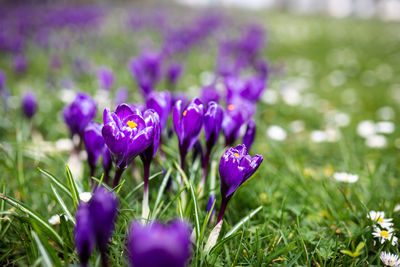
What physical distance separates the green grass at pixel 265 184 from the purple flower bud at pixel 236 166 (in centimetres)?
14

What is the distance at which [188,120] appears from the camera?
4.53 feet

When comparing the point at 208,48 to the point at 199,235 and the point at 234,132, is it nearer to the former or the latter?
the point at 234,132

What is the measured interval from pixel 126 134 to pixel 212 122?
1.59ft

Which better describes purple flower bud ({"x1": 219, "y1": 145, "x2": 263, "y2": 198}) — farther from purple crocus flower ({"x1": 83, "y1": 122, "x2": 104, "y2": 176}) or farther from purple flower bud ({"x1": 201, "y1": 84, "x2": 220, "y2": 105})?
purple flower bud ({"x1": 201, "y1": 84, "x2": 220, "y2": 105})

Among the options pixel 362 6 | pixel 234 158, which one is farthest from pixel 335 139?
pixel 362 6

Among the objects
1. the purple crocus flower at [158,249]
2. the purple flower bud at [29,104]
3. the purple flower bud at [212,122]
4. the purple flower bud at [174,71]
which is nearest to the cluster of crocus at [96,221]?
the purple crocus flower at [158,249]

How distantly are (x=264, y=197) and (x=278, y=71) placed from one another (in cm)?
384

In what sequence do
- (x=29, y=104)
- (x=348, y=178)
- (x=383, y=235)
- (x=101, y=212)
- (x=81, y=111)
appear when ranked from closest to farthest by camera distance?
(x=101, y=212) → (x=383, y=235) → (x=81, y=111) → (x=348, y=178) → (x=29, y=104)

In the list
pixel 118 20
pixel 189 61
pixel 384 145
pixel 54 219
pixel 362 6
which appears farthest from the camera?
pixel 362 6

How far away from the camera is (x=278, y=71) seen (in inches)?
209

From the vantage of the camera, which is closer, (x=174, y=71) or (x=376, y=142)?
(x=376, y=142)

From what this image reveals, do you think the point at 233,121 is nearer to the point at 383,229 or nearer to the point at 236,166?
the point at 236,166

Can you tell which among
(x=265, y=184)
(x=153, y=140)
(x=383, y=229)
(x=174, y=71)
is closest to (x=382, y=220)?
(x=383, y=229)

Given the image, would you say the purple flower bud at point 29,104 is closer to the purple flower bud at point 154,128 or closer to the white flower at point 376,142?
the purple flower bud at point 154,128
